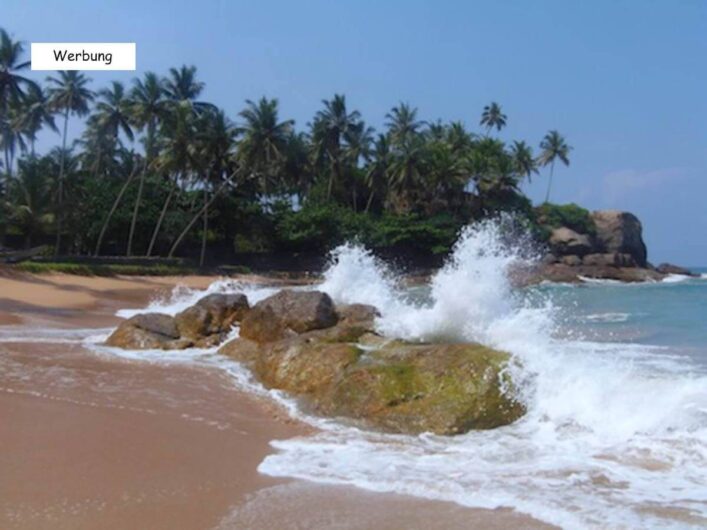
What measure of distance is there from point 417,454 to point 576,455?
1.45 meters

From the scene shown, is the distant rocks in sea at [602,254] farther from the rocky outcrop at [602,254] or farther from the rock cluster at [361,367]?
the rock cluster at [361,367]

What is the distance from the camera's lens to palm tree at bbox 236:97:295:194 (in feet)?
153

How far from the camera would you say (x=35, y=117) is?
46.0 m

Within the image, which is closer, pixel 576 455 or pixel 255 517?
pixel 255 517

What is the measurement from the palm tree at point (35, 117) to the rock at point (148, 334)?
34.9 m

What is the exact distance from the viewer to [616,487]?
555cm

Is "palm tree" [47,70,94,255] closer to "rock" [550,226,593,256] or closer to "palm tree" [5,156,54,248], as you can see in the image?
"palm tree" [5,156,54,248]

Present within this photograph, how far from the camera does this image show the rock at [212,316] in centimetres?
1355

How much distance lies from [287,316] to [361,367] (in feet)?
13.4

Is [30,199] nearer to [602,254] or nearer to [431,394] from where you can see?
[431,394]

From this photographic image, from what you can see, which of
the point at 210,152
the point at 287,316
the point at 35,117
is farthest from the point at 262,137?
the point at 287,316

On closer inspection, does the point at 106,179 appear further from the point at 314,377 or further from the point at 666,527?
the point at 666,527

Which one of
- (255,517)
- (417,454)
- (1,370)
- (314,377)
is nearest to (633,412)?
(417,454)

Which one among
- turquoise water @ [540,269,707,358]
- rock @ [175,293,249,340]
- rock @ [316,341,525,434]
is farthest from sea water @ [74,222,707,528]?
turquoise water @ [540,269,707,358]
